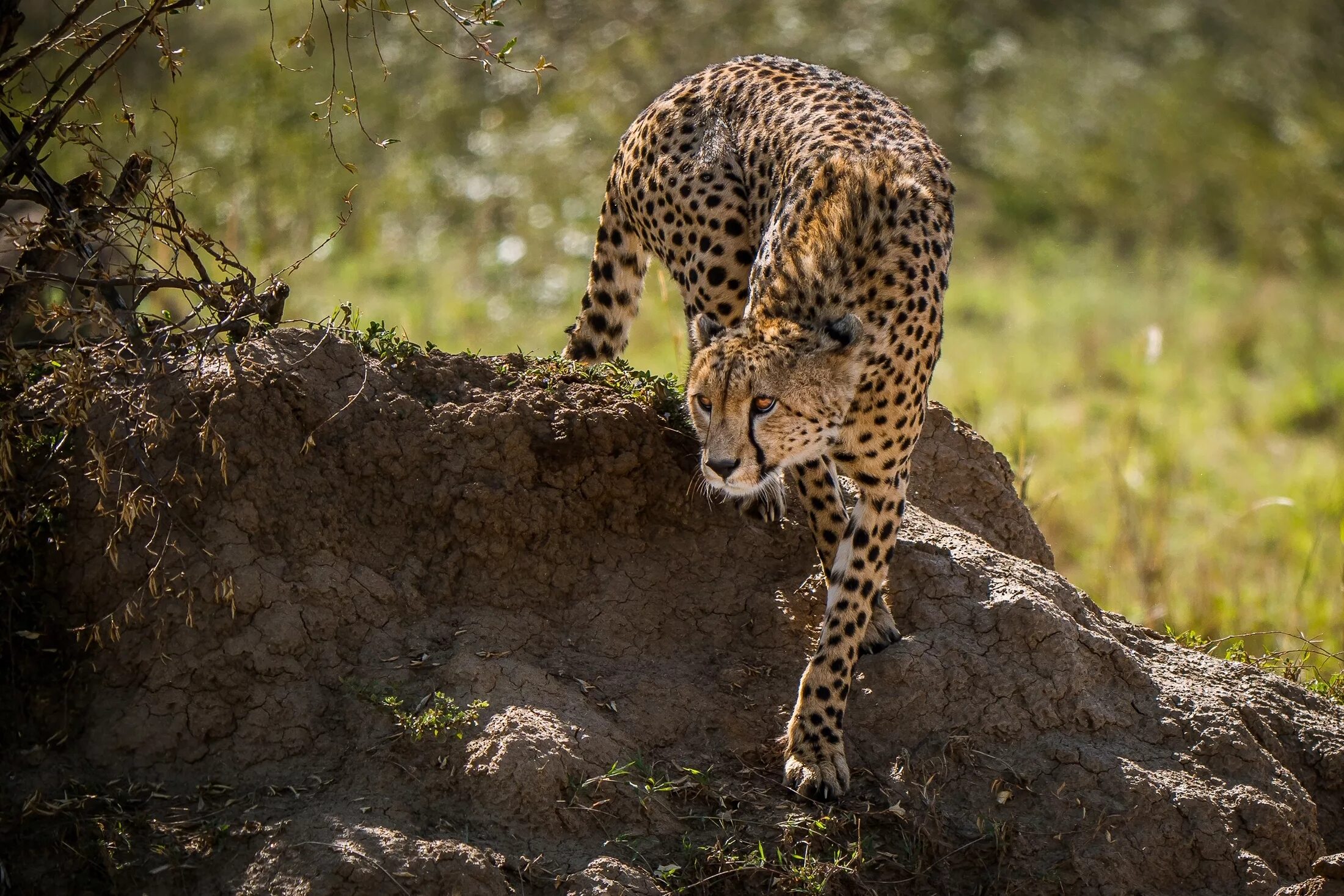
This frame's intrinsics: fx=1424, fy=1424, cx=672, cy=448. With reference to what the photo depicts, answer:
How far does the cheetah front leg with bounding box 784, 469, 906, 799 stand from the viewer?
3.76 metres

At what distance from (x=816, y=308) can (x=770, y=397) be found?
374 mm

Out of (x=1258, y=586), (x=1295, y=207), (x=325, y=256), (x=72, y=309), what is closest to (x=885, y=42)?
(x=1295, y=207)

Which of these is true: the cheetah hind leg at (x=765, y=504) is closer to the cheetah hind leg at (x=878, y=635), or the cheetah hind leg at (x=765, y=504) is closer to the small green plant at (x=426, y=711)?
the cheetah hind leg at (x=878, y=635)

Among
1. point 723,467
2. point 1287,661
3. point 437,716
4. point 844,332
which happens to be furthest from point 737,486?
point 1287,661

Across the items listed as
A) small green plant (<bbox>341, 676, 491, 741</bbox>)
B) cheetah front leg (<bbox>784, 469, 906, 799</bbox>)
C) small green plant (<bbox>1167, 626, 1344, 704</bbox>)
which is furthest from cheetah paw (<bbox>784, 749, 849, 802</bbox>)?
small green plant (<bbox>1167, 626, 1344, 704</bbox>)

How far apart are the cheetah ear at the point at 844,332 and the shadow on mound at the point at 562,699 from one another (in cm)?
66

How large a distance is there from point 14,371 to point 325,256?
781cm

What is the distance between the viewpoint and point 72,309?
11.6ft

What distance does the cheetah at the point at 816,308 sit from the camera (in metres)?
3.85

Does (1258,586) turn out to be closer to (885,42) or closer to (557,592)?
(557,592)

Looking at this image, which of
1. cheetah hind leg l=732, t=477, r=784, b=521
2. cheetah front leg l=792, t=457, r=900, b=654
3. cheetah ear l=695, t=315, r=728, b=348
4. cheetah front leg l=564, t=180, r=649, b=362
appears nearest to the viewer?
cheetah ear l=695, t=315, r=728, b=348

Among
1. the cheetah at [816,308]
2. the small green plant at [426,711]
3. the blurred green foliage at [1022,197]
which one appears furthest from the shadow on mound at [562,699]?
the blurred green foliage at [1022,197]

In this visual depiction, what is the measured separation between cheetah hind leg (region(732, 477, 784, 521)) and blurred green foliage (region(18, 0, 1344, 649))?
3.86 m

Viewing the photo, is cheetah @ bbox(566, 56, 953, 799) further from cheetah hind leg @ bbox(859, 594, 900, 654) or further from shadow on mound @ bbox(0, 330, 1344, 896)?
shadow on mound @ bbox(0, 330, 1344, 896)
